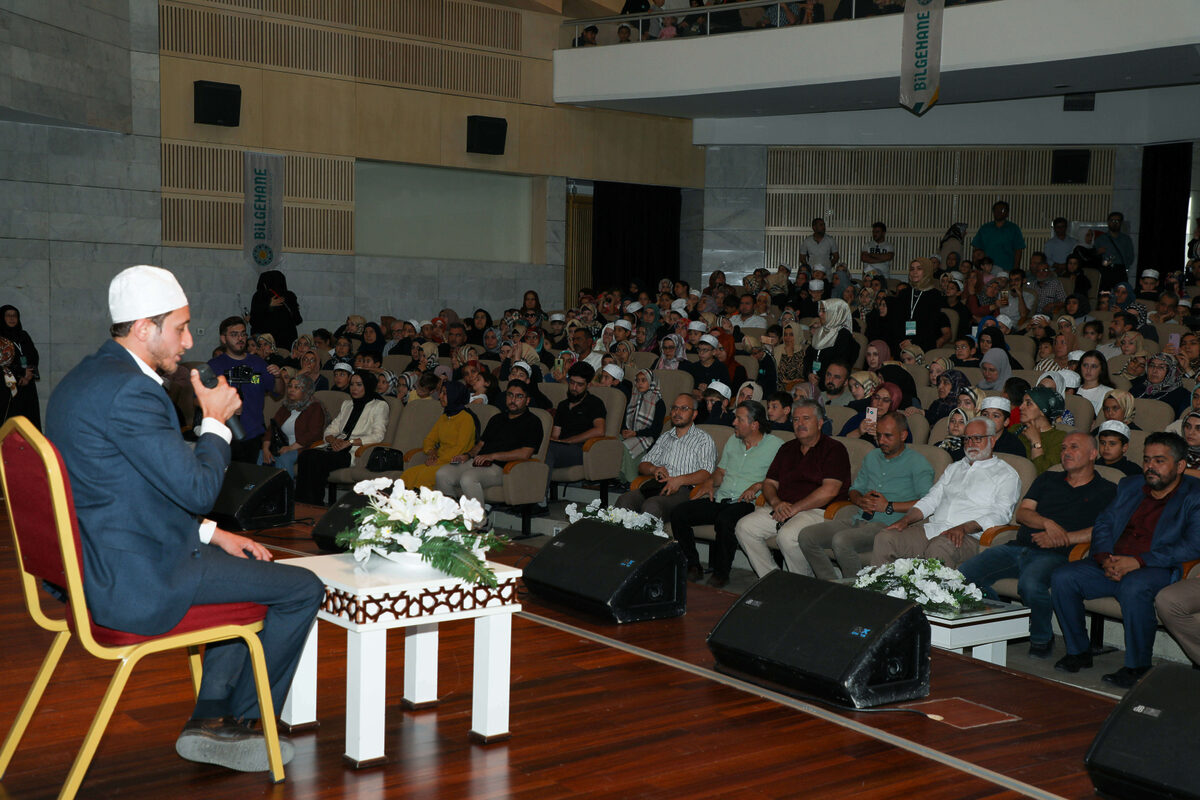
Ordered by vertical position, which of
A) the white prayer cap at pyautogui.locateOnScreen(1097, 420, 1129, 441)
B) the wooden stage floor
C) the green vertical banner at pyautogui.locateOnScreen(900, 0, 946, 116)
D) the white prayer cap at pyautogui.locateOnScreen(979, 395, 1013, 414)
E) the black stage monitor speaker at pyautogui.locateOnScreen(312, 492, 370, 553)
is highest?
the green vertical banner at pyautogui.locateOnScreen(900, 0, 946, 116)

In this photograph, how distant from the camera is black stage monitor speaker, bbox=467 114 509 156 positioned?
1425 cm

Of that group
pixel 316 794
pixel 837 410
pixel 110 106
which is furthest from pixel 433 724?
pixel 110 106

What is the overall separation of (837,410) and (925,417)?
0.53 m

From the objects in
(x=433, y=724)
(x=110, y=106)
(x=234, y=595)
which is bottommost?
(x=433, y=724)

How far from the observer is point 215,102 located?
41.4ft

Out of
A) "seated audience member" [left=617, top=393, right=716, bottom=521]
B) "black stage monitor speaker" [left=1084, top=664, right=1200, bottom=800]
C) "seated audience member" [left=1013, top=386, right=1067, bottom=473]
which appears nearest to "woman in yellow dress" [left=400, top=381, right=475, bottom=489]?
"seated audience member" [left=617, top=393, right=716, bottom=521]

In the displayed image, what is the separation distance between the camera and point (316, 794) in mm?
3010

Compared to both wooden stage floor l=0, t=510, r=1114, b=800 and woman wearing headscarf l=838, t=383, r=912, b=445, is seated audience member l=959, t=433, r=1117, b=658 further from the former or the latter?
woman wearing headscarf l=838, t=383, r=912, b=445

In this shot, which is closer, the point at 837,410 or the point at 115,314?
the point at 115,314

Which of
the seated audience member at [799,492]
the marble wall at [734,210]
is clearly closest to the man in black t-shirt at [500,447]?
the seated audience member at [799,492]

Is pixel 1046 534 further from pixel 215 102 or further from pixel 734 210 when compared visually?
pixel 734 210

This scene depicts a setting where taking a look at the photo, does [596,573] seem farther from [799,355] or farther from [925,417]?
[799,355]

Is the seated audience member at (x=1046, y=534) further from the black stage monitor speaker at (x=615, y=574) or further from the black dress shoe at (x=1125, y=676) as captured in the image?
the black stage monitor speaker at (x=615, y=574)

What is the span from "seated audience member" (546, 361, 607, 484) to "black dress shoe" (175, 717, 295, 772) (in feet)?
16.1
